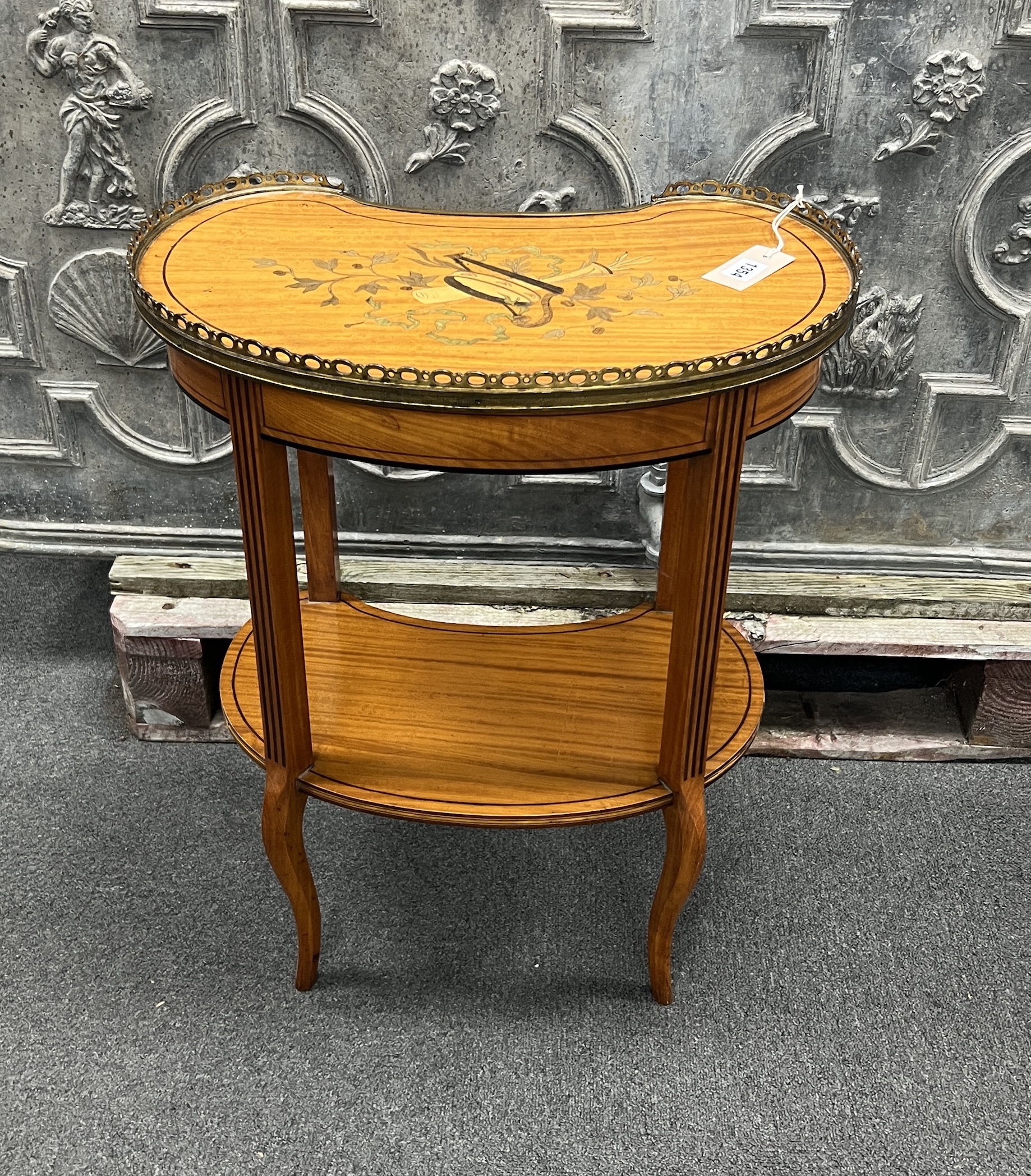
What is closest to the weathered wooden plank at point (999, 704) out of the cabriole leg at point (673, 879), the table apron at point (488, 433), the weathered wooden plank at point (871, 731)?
the weathered wooden plank at point (871, 731)

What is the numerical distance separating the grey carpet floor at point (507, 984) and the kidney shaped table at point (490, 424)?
0.14m

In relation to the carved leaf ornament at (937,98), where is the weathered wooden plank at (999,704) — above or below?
below

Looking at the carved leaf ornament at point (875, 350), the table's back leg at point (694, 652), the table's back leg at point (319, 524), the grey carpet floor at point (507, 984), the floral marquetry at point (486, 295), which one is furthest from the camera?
the carved leaf ornament at point (875, 350)

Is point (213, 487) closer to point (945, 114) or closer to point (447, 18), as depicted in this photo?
point (447, 18)

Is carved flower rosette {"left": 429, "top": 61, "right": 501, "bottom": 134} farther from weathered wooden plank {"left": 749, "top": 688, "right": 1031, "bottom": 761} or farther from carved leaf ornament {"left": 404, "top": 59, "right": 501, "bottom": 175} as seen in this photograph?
weathered wooden plank {"left": 749, "top": 688, "right": 1031, "bottom": 761}

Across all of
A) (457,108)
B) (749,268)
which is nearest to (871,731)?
(749,268)

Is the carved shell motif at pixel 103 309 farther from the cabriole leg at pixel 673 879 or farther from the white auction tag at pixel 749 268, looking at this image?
the cabriole leg at pixel 673 879

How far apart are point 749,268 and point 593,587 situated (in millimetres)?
892

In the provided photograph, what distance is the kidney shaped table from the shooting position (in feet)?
4.23

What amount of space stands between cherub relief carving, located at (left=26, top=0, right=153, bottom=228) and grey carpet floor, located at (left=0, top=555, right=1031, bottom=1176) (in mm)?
1014

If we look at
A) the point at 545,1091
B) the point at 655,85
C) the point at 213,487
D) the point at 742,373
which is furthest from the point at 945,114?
the point at 545,1091

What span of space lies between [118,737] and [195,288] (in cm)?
117

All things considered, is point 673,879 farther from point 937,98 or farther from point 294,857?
point 937,98

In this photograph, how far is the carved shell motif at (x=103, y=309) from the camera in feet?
6.94
